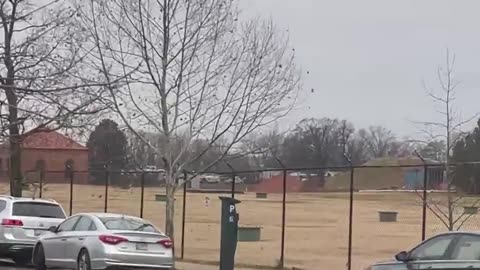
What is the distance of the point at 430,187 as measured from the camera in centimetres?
2709

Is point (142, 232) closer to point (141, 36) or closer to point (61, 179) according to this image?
point (141, 36)

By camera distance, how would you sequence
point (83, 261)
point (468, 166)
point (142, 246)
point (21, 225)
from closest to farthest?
point (142, 246), point (83, 261), point (21, 225), point (468, 166)

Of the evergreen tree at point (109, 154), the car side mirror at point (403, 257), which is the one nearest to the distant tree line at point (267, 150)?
the evergreen tree at point (109, 154)

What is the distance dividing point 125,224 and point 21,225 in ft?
13.6

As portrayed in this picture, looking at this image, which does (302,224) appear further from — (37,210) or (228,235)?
(228,235)

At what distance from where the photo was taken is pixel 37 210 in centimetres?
2200

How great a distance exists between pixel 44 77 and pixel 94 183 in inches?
2296

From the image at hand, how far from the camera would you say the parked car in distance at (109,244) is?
696 inches

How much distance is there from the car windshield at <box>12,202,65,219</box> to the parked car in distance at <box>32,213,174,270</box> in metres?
2.60

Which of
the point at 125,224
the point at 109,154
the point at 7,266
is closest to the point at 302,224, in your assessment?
the point at 109,154

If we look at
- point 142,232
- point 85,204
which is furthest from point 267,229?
point 142,232

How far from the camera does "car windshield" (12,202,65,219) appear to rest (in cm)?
2175

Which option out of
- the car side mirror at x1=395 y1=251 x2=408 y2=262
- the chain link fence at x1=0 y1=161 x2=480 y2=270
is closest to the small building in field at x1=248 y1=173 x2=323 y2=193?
the chain link fence at x1=0 y1=161 x2=480 y2=270

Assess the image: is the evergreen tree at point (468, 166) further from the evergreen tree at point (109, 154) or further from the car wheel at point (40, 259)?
the car wheel at point (40, 259)
